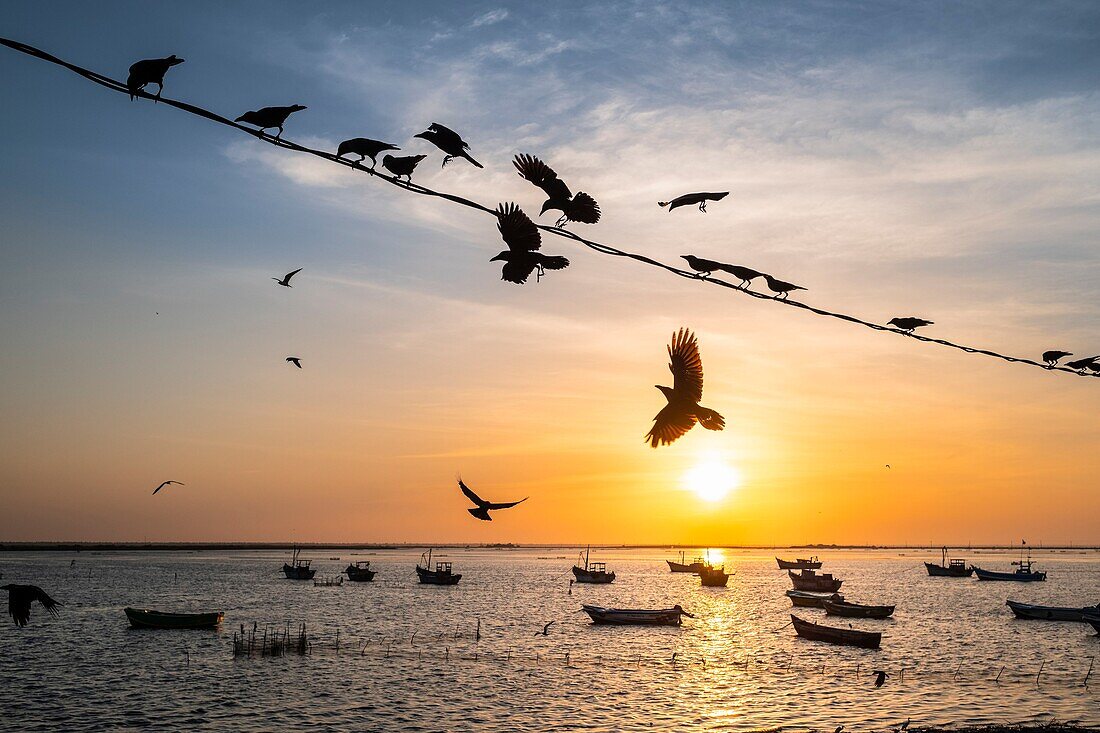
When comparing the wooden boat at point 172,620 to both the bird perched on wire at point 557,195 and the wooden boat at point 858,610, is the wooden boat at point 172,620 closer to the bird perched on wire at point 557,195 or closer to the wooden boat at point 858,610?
the wooden boat at point 858,610

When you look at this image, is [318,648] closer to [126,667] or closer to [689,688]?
[126,667]

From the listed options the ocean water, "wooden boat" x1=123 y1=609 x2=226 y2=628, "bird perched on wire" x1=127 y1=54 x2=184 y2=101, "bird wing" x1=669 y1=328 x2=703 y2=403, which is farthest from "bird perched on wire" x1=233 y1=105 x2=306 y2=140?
"wooden boat" x1=123 y1=609 x2=226 y2=628

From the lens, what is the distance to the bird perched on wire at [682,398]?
9.20m

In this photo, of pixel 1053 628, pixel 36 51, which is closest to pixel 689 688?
pixel 36 51

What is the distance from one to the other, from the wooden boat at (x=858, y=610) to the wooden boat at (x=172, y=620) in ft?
183

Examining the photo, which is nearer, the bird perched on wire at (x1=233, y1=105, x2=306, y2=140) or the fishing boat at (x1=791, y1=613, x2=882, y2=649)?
the bird perched on wire at (x1=233, y1=105, x2=306, y2=140)

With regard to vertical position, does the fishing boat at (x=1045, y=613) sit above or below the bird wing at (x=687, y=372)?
below

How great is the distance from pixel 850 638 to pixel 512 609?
40.9 m

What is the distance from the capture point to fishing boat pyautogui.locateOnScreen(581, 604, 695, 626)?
7144cm

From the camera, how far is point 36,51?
4328 mm

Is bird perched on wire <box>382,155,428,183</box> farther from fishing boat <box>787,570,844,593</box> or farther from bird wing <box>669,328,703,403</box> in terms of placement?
fishing boat <box>787,570,844,593</box>

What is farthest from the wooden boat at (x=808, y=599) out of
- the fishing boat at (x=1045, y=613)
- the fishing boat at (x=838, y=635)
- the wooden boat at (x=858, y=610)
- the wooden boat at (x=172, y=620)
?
the wooden boat at (x=172, y=620)

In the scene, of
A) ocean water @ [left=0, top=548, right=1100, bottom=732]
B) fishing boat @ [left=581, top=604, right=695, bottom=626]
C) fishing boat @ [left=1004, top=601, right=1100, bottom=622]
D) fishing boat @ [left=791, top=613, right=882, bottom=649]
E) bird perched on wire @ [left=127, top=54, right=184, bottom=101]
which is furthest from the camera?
fishing boat @ [left=1004, top=601, right=1100, bottom=622]

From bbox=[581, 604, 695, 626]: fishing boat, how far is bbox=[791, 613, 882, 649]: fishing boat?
10.5 metres
